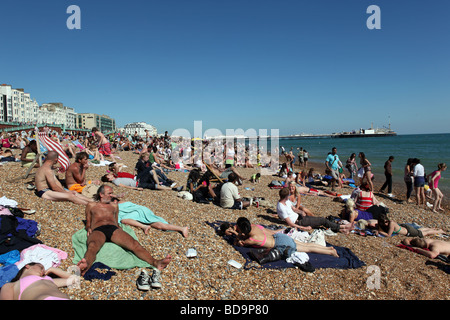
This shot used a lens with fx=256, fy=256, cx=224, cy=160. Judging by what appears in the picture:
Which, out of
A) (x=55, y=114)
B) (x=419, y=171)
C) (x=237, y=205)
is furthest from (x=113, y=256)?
(x=55, y=114)

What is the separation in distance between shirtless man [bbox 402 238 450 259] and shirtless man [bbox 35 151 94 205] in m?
7.32

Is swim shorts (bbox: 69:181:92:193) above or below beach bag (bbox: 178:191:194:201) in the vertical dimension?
above

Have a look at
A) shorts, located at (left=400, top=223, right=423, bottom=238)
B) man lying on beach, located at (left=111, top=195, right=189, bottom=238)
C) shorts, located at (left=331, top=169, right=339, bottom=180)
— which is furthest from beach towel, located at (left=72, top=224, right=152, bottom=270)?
shorts, located at (left=331, top=169, right=339, bottom=180)

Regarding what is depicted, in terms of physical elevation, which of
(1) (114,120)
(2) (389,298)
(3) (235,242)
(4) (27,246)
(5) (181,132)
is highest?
(1) (114,120)

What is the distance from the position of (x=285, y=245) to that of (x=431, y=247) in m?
3.37

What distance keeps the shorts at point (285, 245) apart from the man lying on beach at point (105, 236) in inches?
77.7

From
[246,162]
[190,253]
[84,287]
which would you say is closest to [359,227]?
[190,253]

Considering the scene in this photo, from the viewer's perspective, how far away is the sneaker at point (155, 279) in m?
3.43

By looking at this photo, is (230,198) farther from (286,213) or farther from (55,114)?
(55,114)

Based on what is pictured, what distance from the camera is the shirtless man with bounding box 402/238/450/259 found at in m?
5.29

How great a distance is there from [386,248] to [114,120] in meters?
164

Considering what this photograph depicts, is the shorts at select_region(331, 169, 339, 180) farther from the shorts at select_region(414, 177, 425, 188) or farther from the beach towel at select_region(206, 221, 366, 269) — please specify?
the beach towel at select_region(206, 221, 366, 269)

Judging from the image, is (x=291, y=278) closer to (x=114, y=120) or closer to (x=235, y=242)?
(x=235, y=242)
